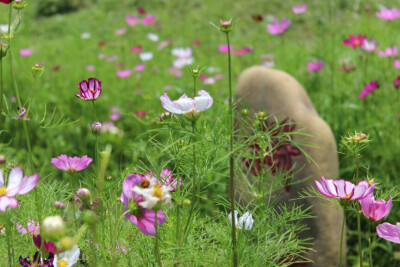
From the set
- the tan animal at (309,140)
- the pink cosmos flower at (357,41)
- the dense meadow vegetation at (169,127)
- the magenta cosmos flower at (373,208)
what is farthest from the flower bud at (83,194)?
the pink cosmos flower at (357,41)

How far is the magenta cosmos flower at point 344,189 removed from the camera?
798 mm

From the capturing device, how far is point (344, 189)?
32.4 inches

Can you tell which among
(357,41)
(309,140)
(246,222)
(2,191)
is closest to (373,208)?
(246,222)

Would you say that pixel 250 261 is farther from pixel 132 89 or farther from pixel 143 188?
pixel 132 89

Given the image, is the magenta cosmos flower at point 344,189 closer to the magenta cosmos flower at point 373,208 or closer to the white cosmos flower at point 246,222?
the magenta cosmos flower at point 373,208

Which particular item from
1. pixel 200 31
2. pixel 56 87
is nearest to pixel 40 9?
pixel 200 31

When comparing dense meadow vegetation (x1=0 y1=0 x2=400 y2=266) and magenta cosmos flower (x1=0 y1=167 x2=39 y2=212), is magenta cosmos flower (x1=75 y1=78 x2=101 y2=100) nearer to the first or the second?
dense meadow vegetation (x1=0 y1=0 x2=400 y2=266)

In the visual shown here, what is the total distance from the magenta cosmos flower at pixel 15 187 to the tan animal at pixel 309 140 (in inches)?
34.4

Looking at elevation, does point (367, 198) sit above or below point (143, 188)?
below

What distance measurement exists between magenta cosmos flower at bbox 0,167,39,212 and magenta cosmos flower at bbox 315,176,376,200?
0.40 metres

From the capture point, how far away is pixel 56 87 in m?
3.09

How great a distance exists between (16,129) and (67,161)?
6.47ft

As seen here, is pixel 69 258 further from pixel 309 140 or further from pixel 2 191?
pixel 309 140

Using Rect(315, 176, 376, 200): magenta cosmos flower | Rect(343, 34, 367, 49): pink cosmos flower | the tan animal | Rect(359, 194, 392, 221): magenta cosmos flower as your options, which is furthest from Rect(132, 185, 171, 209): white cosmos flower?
Rect(343, 34, 367, 49): pink cosmos flower
